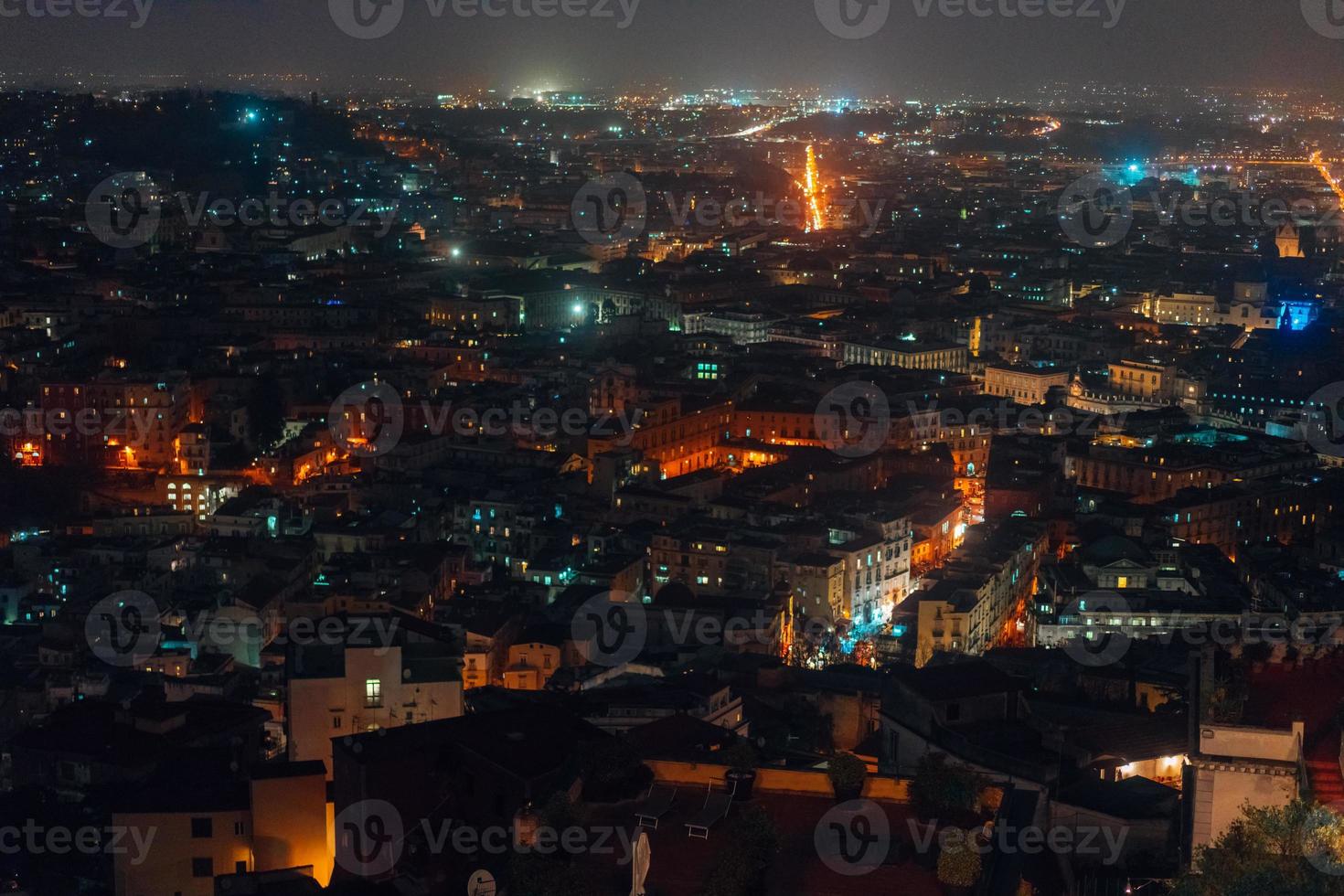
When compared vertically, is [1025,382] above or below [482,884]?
above

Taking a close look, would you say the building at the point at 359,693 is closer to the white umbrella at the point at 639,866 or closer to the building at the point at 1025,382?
the white umbrella at the point at 639,866

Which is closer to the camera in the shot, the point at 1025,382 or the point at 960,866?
the point at 960,866

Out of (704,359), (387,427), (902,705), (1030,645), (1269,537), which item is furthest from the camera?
(704,359)

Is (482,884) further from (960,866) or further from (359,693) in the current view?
(359,693)

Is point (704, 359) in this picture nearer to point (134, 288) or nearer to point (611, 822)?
point (134, 288)

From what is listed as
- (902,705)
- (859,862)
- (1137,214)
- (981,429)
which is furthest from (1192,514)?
(1137,214)

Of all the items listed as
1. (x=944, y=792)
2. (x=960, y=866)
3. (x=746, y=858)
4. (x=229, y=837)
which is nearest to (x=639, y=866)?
(x=746, y=858)

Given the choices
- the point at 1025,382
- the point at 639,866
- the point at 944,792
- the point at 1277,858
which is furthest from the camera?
the point at 1025,382

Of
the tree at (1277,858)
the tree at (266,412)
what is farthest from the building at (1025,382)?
the tree at (1277,858)
